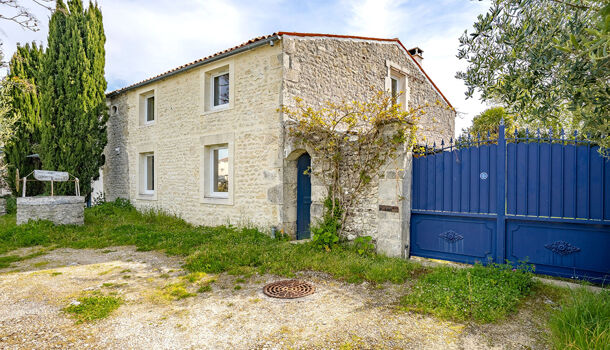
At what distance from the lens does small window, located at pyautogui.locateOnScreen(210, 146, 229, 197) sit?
884 centimetres

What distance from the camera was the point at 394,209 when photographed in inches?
217

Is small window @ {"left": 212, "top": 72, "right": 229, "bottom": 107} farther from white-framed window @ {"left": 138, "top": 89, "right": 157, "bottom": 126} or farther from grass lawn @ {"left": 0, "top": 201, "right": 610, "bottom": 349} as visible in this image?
grass lawn @ {"left": 0, "top": 201, "right": 610, "bottom": 349}

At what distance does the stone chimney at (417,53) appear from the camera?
39.0 feet

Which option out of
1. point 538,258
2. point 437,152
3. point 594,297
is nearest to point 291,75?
point 437,152

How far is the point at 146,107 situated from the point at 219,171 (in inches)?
177

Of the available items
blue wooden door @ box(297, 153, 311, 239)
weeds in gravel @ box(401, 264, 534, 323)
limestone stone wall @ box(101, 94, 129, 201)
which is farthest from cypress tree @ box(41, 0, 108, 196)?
weeds in gravel @ box(401, 264, 534, 323)

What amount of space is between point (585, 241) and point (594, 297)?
130 cm

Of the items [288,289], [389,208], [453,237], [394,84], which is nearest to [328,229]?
[389,208]

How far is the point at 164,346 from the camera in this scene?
295cm

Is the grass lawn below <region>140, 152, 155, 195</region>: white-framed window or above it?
below

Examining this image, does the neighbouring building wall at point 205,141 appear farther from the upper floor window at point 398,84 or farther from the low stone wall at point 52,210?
the upper floor window at point 398,84

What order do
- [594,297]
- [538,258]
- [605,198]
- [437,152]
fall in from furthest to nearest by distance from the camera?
1. [437,152]
2. [538,258]
3. [605,198]
4. [594,297]

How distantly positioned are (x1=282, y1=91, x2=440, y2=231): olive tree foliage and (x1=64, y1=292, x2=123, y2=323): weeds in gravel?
3814mm

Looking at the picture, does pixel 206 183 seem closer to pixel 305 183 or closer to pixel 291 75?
pixel 305 183
